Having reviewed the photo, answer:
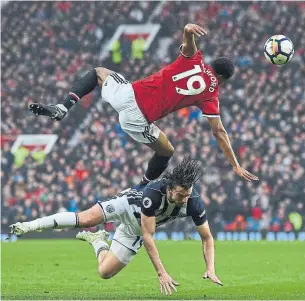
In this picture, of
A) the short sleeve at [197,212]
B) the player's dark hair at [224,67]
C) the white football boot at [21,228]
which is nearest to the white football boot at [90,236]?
the white football boot at [21,228]

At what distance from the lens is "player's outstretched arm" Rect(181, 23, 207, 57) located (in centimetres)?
1151

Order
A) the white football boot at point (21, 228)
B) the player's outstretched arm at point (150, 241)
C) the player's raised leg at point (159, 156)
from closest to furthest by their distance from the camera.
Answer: the player's outstretched arm at point (150, 241) < the white football boot at point (21, 228) < the player's raised leg at point (159, 156)

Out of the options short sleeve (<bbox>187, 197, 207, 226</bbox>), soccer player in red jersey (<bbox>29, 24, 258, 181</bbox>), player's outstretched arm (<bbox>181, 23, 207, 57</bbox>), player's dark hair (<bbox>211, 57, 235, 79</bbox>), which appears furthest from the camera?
soccer player in red jersey (<bbox>29, 24, 258, 181</bbox>)

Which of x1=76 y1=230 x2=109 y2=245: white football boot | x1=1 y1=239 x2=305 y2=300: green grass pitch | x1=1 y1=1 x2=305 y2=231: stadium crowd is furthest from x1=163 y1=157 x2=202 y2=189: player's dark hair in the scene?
x1=1 y1=1 x2=305 y2=231: stadium crowd

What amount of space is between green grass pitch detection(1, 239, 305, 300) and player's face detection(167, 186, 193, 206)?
203 cm

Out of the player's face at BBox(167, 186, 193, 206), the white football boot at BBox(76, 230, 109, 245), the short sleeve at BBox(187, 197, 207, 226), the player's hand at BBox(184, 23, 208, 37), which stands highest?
the player's hand at BBox(184, 23, 208, 37)

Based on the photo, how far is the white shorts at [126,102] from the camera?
13002mm

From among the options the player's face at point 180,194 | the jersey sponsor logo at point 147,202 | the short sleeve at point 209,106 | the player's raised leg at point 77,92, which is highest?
the player's raised leg at point 77,92

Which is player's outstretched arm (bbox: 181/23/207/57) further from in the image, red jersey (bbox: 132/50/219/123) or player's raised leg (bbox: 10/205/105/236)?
player's raised leg (bbox: 10/205/105/236)

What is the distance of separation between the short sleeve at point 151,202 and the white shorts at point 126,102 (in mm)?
1453

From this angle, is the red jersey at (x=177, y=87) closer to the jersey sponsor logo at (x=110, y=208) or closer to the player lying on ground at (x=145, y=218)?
the player lying on ground at (x=145, y=218)

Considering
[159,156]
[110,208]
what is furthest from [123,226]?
[159,156]

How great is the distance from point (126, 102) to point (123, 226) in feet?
5.56

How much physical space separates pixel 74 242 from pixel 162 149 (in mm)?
14490
